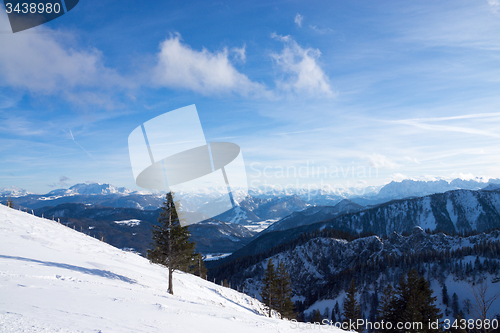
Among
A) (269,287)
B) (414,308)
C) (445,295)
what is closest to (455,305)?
(445,295)

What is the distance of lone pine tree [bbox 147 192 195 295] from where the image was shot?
29.4 m

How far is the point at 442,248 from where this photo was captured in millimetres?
130375

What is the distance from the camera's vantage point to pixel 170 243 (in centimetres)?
2964

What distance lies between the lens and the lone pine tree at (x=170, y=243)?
29.4 m

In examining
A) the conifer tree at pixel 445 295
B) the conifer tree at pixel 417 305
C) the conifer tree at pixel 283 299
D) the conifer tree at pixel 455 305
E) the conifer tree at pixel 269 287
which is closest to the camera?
the conifer tree at pixel 417 305

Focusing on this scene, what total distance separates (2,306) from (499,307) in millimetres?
131608

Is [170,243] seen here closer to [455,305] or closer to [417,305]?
[417,305]

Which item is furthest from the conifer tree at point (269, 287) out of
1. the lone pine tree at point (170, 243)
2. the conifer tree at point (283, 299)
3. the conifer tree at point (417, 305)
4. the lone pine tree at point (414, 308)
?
the lone pine tree at point (170, 243)

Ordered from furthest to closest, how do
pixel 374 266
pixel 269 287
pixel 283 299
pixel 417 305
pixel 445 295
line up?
pixel 374 266 → pixel 445 295 → pixel 283 299 → pixel 269 287 → pixel 417 305

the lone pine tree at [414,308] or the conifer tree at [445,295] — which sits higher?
the lone pine tree at [414,308]

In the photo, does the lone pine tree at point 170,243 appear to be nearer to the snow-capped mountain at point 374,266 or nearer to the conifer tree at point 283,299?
the conifer tree at point 283,299

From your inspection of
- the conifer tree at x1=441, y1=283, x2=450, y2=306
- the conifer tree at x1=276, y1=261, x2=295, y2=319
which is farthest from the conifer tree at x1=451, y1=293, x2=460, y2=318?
the conifer tree at x1=276, y1=261, x2=295, y2=319

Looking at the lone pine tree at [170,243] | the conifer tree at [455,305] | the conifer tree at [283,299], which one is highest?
the lone pine tree at [170,243]

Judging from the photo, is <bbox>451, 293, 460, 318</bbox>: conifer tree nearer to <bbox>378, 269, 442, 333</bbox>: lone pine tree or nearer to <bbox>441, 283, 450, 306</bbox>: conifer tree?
<bbox>441, 283, 450, 306</bbox>: conifer tree
